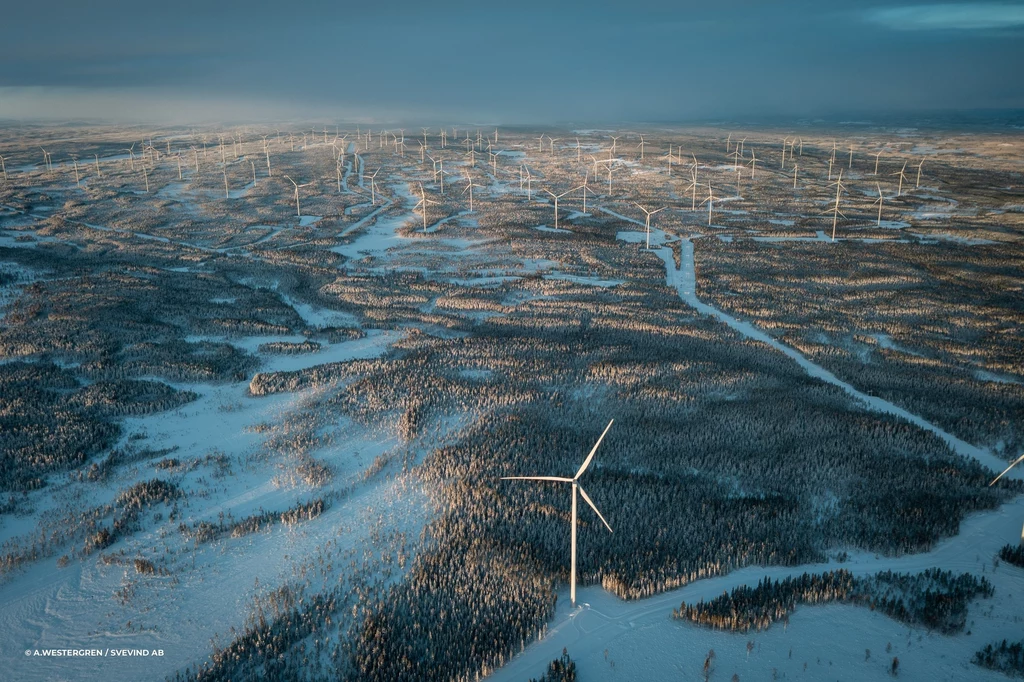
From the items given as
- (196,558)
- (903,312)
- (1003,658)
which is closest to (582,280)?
(903,312)

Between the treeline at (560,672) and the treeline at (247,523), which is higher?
the treeline at (247,523)

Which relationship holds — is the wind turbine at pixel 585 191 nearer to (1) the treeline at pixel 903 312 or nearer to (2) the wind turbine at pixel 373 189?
(1) the treeline at pixel 903 312

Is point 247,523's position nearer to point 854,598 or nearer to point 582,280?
point 854,598

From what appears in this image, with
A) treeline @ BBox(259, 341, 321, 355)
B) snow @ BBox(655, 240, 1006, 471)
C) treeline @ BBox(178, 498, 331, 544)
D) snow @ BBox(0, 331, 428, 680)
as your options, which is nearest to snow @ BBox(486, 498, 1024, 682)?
snow @ BBox(0, 331, 428, 680)

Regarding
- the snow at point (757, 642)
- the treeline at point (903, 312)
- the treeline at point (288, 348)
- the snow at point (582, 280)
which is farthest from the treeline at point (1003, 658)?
the snow at point (582, 280)

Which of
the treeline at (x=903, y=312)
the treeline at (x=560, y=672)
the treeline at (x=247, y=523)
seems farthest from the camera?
the treeline at (x=903, y=312)

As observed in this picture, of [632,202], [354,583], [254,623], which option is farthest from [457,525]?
[632,202]

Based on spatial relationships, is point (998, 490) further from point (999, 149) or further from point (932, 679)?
point (999, 149)
